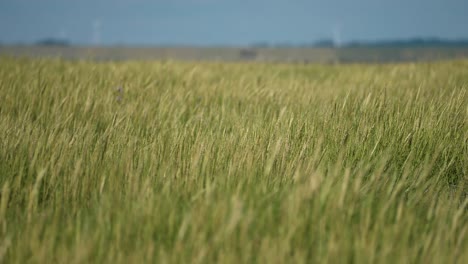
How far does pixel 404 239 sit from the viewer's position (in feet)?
4.37

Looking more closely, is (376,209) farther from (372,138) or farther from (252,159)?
(372,138)

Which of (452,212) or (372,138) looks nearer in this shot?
(452,212)

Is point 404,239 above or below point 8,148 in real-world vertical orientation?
below

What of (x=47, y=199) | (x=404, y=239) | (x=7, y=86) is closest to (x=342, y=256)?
(x=404, y=239)

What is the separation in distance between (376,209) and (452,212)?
27 cm

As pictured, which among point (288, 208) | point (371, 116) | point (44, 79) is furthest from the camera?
point (44, 79)

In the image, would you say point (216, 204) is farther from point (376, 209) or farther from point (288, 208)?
point (376, 209)

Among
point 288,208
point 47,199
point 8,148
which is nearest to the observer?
point 288,208

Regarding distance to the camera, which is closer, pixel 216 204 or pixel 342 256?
pixel 342 256

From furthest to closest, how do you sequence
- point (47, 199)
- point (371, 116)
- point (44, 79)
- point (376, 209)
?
1. point (44, 79)
2. point (371, 116)
3. point (47, 199)
4. point (376, 209)

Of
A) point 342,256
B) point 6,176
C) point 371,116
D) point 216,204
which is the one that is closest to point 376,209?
point 342,256

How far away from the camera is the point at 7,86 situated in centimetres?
387

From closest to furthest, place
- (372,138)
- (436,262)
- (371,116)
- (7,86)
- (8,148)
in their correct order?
1. (436,262)
2. (8,148)
3. (372,138)
4. (371,116)
5. (7,86)

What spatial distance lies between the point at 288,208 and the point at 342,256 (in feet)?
0.74
